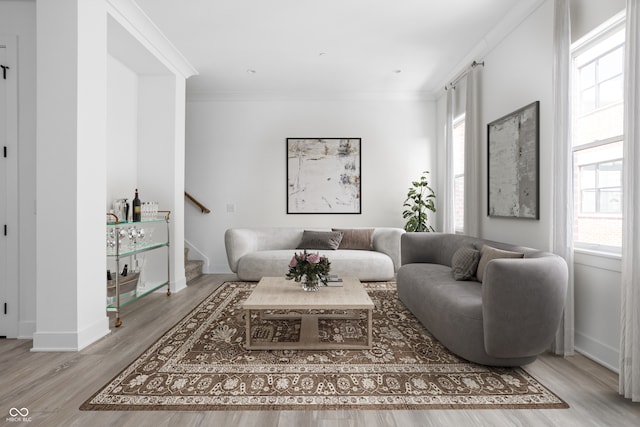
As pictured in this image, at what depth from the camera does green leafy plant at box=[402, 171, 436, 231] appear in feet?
19.1

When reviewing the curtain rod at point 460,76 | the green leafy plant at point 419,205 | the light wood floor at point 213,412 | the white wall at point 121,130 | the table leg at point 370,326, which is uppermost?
the curtain rod at point 460,76

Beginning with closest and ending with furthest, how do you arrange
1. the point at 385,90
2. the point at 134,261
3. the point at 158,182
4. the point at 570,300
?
the point at 570,300 → the point at 134,261 → the point at 158,182 → the point at 385,90

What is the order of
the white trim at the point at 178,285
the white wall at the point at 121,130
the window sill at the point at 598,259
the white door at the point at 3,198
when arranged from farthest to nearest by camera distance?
the white trim at the point at 178,285 < the white wall at the point at 121,130 < the white door at the point at 3,198 < the window sill at the point at 598,259

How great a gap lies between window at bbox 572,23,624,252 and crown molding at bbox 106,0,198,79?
377 cm

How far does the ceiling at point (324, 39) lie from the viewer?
3479 mm

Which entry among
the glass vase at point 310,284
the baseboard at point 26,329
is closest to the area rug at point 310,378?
the glass vase at point 310,284

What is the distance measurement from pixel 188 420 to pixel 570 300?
2.60 m

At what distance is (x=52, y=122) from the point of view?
2766 millimetres

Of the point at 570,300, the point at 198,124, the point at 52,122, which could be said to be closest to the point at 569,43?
the point at 570,300

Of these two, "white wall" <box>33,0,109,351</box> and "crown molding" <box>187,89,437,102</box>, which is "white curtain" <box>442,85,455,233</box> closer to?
"crown molding" <box>187,89,437,102</box>

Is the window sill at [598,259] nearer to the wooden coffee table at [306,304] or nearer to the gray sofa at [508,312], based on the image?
the gray sofa at [508,312]

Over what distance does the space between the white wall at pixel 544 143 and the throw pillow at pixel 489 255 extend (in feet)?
1.21

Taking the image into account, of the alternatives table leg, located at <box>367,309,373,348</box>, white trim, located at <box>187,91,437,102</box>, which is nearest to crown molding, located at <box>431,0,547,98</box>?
white trim, located at <box>187,91,437,102</box>

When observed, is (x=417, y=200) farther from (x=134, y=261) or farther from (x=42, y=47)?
(x=42, y=47)
